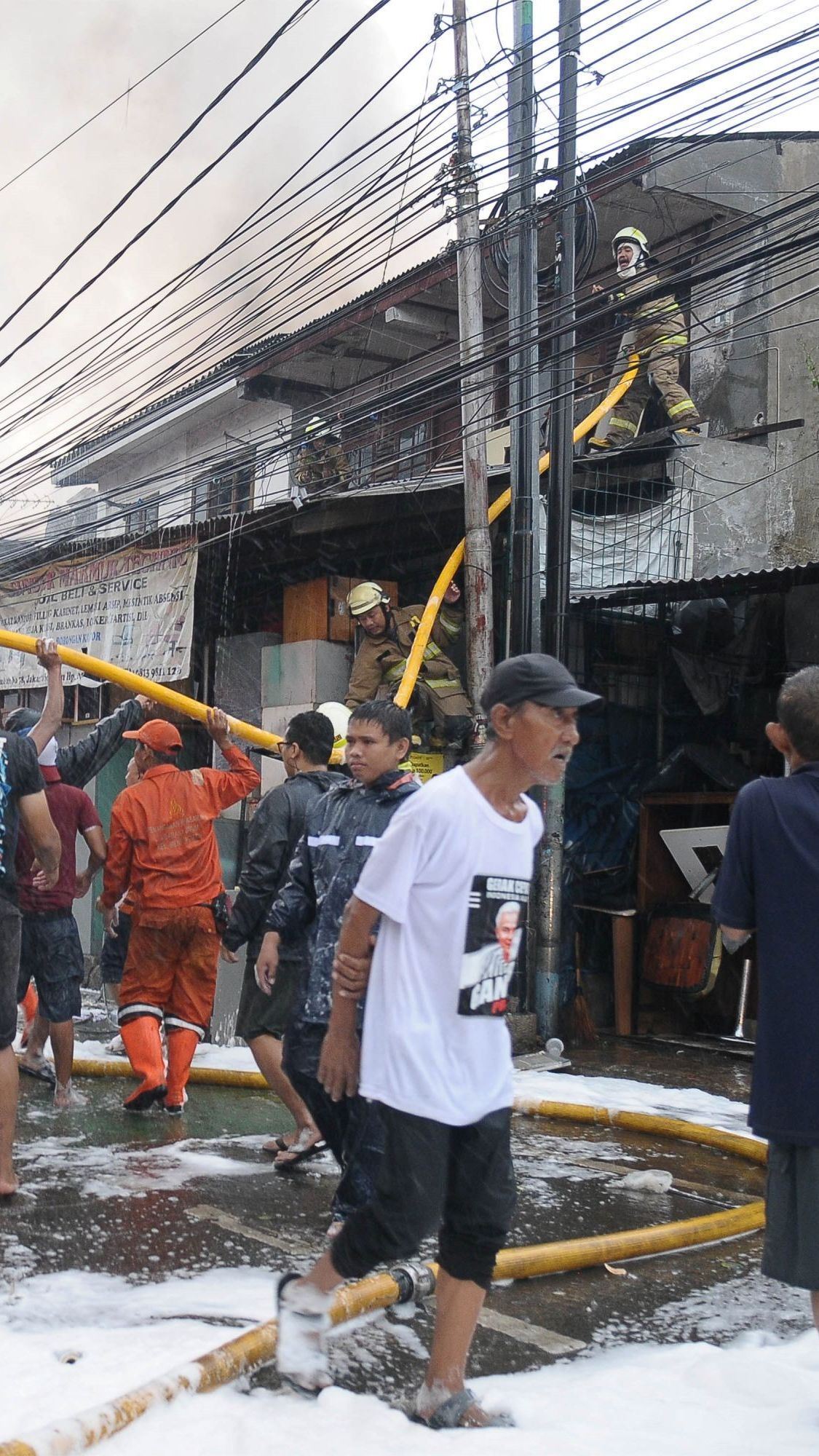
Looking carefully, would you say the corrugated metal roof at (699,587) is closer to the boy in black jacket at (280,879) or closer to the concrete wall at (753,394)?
the concrete wall at (753,394)

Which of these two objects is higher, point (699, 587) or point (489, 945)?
point (699, 587)

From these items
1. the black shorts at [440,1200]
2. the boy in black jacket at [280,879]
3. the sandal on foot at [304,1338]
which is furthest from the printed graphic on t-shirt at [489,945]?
the boy in black jacket at [280,879]

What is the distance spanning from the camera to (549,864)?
9945mm

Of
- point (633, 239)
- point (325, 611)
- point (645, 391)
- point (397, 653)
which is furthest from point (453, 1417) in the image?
point (633, 239)

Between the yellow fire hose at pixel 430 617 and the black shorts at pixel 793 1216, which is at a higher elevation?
the yellow fire hose at pixel 430 617

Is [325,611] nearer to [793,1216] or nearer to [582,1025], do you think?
[582,1025]

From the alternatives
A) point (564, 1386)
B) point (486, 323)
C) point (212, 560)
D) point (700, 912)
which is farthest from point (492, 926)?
Answer: point (486, 323)

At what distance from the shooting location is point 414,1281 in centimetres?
380

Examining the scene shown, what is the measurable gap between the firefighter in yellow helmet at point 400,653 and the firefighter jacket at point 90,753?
11.4 feet

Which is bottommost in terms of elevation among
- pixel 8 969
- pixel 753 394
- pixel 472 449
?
pixel 8 969

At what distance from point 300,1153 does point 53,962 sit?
1.99 metres

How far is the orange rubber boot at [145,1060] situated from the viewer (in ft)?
22.0

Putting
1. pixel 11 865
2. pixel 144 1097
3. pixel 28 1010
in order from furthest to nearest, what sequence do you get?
pixel 28 1010, pixel 144 1097, pixel 11 865

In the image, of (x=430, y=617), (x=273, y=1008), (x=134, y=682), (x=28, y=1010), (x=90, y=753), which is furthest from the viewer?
(x=430, y=617)
